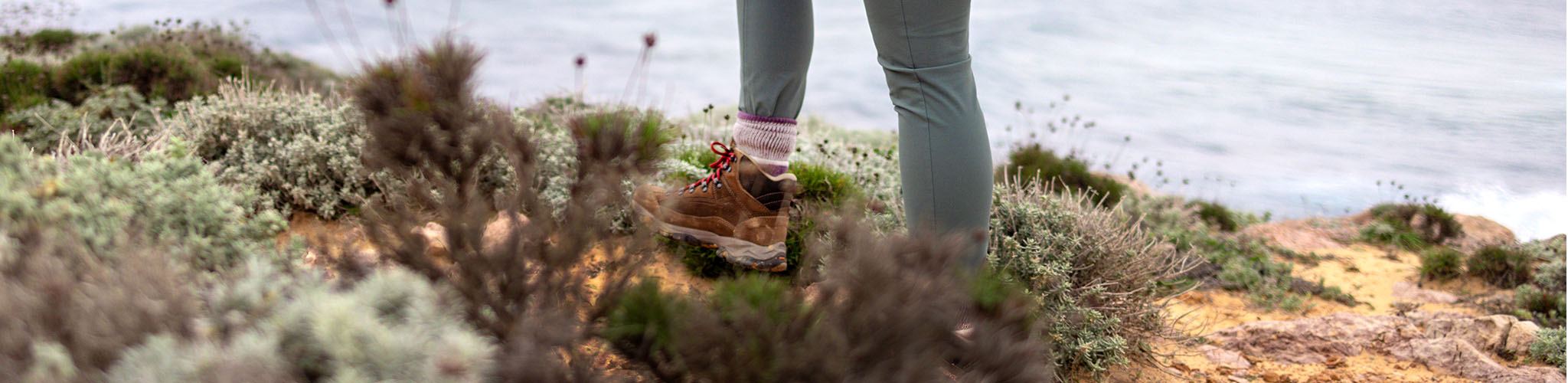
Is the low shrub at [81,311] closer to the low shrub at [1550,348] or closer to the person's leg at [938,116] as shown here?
the person's leg at [938,116]

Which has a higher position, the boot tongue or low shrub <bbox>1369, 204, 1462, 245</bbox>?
the boot tongue

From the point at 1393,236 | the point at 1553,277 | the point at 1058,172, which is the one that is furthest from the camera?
the point at 1393,236

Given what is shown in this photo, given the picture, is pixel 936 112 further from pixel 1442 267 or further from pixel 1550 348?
pixel 1442 267

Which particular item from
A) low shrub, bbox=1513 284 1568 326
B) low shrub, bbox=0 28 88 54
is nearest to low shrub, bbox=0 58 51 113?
low shrub, bbox=0 28 88 54

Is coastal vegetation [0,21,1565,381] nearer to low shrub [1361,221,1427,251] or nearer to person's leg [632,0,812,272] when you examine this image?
person's leg [632,0,812,272]

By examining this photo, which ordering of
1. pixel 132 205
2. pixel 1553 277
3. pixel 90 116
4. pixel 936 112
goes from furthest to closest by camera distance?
pixel 90 116 < pixel 1553 277 < pixel 936 112 < pixel 132 205

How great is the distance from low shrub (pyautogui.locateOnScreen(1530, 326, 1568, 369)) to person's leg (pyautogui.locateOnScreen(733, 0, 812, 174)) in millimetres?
2847

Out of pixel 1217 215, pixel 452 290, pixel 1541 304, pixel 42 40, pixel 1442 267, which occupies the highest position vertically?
pixel 452 290

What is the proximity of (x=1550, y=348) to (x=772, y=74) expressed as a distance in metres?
3.00

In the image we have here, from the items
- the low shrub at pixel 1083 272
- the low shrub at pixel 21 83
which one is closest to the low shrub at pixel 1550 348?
the low shrub at pixel 1083 272

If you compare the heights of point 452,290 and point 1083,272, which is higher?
point 452,290

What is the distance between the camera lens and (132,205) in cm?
167

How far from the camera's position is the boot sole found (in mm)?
2846

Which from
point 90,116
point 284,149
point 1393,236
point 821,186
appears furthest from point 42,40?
point 1393,236
